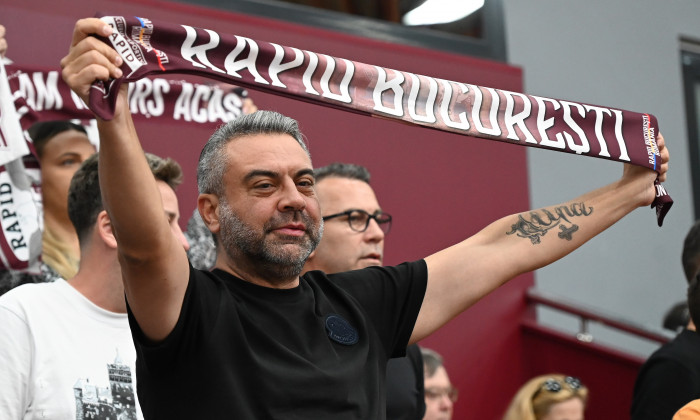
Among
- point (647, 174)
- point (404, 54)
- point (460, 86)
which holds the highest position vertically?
point (404, 54)

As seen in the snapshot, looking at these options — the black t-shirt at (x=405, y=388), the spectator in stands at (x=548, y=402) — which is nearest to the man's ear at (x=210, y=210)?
the black t-shirt at (x=405, y=388)

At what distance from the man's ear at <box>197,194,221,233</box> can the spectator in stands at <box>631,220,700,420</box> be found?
1483mm

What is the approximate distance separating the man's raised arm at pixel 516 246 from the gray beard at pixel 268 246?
37 cm

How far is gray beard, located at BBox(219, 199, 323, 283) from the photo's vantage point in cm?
207

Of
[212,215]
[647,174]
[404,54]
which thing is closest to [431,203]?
[404,54]

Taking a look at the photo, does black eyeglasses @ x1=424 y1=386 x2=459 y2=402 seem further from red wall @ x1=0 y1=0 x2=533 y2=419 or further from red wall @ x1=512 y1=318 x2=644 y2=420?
red wall @ x1=512 y1=318 x2=644 y2=420

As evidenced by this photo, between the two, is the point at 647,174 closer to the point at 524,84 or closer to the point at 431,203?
the point at 431,203

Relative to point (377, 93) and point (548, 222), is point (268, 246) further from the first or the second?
point (548, 222)

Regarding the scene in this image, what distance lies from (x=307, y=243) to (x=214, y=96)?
90.4 inches

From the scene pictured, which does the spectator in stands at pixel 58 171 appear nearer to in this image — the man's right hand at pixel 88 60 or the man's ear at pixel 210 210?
the man's ear at pixel 210 210

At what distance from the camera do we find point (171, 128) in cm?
457

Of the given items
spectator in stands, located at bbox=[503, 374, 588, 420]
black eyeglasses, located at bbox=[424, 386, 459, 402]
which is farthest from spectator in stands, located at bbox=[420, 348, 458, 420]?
spectator in stands, located at bbox=[503, 374, 588, 420]

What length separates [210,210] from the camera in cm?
220

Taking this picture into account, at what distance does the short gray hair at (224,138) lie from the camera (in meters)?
2.18
